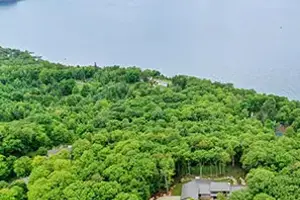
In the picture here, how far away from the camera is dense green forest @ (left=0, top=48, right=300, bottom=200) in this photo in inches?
429

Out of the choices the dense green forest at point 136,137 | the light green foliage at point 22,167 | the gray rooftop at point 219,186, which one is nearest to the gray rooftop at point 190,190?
the gray rooftop at point 219,186

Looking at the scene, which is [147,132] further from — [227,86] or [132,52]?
[132,52]

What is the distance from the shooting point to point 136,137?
43.3ft

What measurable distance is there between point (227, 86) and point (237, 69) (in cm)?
569

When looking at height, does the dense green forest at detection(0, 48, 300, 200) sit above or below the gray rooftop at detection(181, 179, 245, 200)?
above

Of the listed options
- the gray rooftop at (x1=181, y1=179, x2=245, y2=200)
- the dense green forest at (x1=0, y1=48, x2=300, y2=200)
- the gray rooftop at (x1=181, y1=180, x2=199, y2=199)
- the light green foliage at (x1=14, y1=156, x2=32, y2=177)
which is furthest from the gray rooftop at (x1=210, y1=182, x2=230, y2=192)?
the light green foliage at (x1=14, y1=156, x2=32, y2=177)

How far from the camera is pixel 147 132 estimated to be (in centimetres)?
1373

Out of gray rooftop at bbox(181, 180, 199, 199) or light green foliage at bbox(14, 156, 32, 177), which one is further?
light green foliage at bbox(14, 156, 32, 177)

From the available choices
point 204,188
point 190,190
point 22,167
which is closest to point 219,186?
point 204,188

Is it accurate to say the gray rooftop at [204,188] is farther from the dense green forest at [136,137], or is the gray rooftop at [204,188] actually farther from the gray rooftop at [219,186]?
the dense green forest at [136,137]

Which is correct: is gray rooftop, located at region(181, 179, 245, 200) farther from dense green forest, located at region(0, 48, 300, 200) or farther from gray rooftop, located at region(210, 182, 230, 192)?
dense green forest, located at region(0, 48, 300, 200)

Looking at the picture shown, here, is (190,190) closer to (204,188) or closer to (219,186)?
(204,188)

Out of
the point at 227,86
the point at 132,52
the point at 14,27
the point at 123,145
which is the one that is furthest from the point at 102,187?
the point at 14,27

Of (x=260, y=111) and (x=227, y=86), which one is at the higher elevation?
(x=227, y=86)
